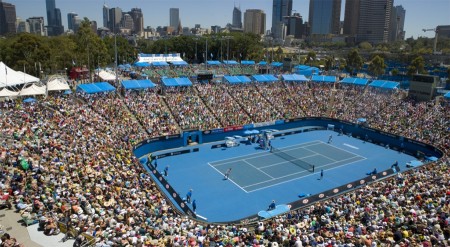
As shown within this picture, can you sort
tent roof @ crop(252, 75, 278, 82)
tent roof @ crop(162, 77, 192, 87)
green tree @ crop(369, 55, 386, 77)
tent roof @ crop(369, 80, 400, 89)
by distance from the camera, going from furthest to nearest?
green tree @ crop(369, 55, 386, 77), tent roof @ crop(252, 75, 278, 82), tent roof @ crop(369, 80, 400, 89), tent roof @ crop(162, 77, 192, 87)

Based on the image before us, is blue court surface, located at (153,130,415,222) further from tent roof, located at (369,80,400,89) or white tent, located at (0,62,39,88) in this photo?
white tent, located at (0,62,39,88)

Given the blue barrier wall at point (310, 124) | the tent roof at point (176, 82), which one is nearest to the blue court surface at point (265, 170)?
the blue barrier wall at point (310, 124)

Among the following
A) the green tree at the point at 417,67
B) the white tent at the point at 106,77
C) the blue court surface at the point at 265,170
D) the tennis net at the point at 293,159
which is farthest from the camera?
the green tree at the point at 417,67

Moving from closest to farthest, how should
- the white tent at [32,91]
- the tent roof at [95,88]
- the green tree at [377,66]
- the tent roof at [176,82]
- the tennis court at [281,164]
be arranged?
the tennis court at [281,164], the white tent at [32,91], the tent roof at [95,88], the tent roof at [176,82], the green tree at [377,66]

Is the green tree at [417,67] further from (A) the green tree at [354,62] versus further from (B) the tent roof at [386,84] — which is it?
(B) the tent roof at [386,84]

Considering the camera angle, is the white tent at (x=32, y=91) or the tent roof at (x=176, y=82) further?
the tent roof at (x=176, y=82)

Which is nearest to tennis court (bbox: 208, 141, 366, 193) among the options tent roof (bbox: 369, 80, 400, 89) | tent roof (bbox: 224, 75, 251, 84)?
tent roof (bbox: 224, 75, 251, 84)

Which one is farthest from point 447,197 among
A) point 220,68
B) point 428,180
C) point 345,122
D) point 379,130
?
point 220,68

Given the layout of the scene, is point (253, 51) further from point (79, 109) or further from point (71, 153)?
point (71, 153)
